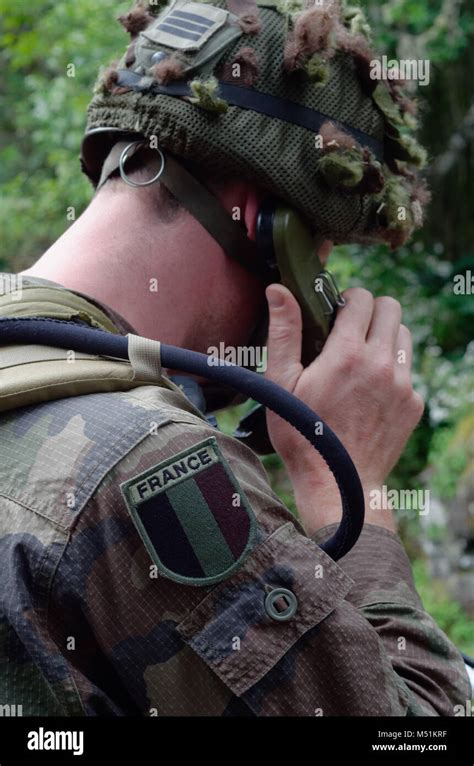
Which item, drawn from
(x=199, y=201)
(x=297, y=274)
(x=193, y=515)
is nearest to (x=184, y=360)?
(x=193, y=515)

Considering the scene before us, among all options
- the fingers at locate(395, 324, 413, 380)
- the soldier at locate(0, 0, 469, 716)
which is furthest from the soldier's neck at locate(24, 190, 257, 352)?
the fingers at locate(395, 324, 413, 380)

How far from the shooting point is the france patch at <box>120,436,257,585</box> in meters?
1.45

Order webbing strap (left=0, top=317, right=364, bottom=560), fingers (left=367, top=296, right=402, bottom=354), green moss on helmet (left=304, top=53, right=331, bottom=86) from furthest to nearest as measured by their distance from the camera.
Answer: fingers (left=367, top=296, right=402, bottom=354) < green moss on helmet (left=304, top=53, right=331, bottom=86) < webbing strap (left=0, top=317, right=364, bottom=560)

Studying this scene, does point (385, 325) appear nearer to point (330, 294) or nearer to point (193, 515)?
point (330, 294)

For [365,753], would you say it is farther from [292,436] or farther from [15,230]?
[15,230]

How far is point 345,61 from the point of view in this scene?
→ 7.61ft

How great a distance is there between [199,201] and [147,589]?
0.93 metres

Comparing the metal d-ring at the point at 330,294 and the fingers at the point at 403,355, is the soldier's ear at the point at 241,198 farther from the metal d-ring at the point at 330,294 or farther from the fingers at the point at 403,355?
the fingers at the point at 403,355

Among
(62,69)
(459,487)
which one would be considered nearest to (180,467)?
(459,487)

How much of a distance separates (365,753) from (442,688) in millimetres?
265

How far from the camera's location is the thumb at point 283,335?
2213mm

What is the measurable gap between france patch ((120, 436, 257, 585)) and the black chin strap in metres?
0.72

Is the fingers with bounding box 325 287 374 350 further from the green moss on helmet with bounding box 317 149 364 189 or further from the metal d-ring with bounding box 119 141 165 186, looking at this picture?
the metal d-ring with bounding box 119 141 165 186

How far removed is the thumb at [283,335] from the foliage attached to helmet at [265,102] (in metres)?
0.20
